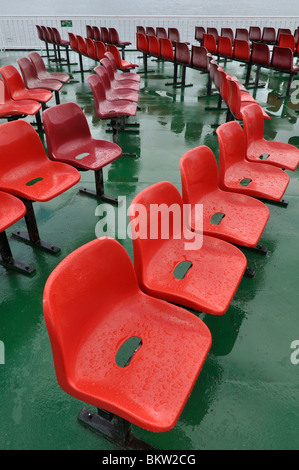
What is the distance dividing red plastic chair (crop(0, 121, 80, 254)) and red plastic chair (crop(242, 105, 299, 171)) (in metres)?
1.63

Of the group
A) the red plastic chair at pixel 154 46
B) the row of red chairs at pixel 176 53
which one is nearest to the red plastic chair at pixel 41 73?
the row of red chairs at pixel 176 53

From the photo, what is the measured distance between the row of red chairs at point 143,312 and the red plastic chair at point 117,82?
366cm

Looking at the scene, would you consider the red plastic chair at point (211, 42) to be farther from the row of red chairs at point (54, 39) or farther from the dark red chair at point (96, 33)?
the row of red chairs at point (54, 39)

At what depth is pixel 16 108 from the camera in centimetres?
412

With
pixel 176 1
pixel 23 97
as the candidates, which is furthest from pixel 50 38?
pixel 176 1

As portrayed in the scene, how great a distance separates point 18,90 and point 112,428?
4.74 meters

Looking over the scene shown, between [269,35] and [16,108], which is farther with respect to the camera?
[269,35]

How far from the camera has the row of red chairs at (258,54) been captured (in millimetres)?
6137

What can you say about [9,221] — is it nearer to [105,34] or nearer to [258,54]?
[258,54]

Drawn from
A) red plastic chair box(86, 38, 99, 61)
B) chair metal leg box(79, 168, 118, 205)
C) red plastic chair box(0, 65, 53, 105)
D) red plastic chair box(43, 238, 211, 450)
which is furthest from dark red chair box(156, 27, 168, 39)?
red plastic chair box(43, 238, 211, 450)

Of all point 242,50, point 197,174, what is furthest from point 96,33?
point 197,174

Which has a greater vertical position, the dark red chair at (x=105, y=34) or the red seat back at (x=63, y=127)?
the dark red chair at (x=105, y=34)

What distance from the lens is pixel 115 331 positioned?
1.42 m

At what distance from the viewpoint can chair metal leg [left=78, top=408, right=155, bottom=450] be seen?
1405mm
